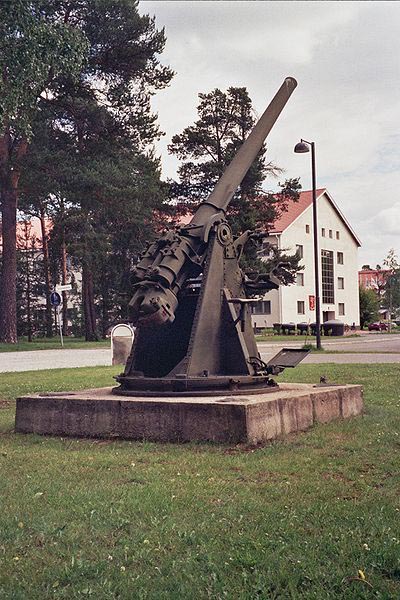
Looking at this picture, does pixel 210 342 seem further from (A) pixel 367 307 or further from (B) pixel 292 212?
(A) pixel 367 307

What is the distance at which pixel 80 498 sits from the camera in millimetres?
5340

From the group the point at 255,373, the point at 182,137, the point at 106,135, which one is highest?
the point at 182,137

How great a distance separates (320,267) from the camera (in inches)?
2726

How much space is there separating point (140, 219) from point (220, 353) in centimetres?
2824

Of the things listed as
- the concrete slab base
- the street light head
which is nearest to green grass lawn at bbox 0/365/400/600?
the concrete slab base

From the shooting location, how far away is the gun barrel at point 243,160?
30.0 ft

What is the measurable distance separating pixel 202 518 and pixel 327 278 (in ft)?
226

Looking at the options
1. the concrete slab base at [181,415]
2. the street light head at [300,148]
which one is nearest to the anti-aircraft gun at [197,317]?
the concrete slab base at [181,415]

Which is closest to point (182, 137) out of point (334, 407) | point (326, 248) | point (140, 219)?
point (140, 219)

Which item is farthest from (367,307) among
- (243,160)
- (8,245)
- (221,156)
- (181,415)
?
(181,415)

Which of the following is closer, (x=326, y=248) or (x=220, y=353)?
(x=220, y=353)

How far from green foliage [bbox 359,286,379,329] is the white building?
1405mm

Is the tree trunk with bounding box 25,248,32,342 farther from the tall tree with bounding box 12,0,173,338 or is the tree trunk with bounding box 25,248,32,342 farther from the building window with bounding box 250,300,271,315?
the building window with bounding box 250,300,271,315

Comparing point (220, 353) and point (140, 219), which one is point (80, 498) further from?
point (140, 219)
